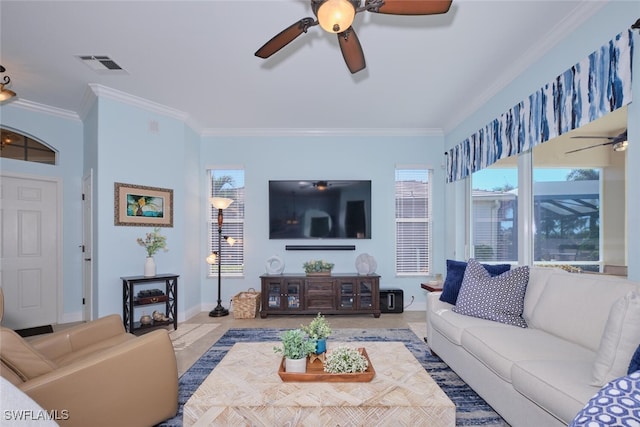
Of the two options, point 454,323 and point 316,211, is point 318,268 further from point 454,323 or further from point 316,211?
point 454,323

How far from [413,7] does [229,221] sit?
4.13 metres

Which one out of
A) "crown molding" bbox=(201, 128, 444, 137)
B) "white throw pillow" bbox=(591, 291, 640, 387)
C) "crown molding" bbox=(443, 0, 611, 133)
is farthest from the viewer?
"crown molding" bbox=(201, 128, 444, 137)

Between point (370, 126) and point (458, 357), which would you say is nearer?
point (458, 357)

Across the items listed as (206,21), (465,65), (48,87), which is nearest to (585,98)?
(465,65)

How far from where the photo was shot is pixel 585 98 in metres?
2.30

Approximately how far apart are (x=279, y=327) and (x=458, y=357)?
7.48 ft

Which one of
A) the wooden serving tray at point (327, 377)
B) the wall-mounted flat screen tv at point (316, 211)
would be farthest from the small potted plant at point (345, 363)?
the wall-mounted flat screen tv at point (316, 211)

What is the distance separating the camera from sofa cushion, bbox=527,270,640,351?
1834mm

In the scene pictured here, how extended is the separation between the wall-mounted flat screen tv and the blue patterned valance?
1.92 metres

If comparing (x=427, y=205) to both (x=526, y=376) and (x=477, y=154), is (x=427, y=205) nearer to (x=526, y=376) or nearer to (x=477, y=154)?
(x=477, y=154)

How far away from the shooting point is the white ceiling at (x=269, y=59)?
2.40 metres

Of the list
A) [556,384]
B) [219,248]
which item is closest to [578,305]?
[556,384]

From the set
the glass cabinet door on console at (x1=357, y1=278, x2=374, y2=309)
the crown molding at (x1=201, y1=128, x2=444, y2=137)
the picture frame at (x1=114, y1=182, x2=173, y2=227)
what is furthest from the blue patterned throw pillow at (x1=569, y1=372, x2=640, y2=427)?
the crown molding at (x1=201, y1=128, x2=444, y2=137)

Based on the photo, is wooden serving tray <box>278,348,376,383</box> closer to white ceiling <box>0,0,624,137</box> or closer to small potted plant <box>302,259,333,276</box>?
white ceiling <box>0,0,624,137</box>
